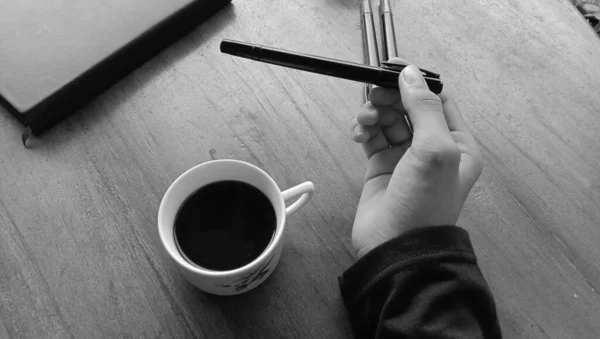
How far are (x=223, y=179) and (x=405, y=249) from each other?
7.7 inches

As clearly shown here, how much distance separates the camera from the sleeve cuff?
0.46 m

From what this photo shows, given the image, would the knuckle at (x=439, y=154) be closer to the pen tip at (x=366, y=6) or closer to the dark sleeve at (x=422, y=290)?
the dark sleeve at (x=422, y=290)

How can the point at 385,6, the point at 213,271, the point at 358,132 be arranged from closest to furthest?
the point at 213,271 → the point at 358,132 → the point at 385,6

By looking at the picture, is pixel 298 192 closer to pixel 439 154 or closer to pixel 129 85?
pixel 439 154

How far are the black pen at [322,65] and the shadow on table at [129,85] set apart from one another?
0.70 ft

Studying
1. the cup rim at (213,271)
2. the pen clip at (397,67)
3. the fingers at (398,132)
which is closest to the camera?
the cup rim at (213,271)

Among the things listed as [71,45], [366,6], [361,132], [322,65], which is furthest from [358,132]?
[71,45]

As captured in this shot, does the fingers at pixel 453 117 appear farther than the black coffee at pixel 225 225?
Yes

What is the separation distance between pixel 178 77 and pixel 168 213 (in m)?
0.26

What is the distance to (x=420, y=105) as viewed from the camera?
0.49 m

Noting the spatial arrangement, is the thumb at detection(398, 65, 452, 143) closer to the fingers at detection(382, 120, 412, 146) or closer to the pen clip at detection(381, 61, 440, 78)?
the pen clip at detection(381, 61, 440, 78)

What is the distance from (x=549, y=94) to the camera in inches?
25.2

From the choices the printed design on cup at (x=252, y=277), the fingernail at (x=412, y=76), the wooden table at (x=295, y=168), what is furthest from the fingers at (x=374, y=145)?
the printed design on cup at (x=252, y=277)

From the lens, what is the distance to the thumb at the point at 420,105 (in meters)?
0.49
